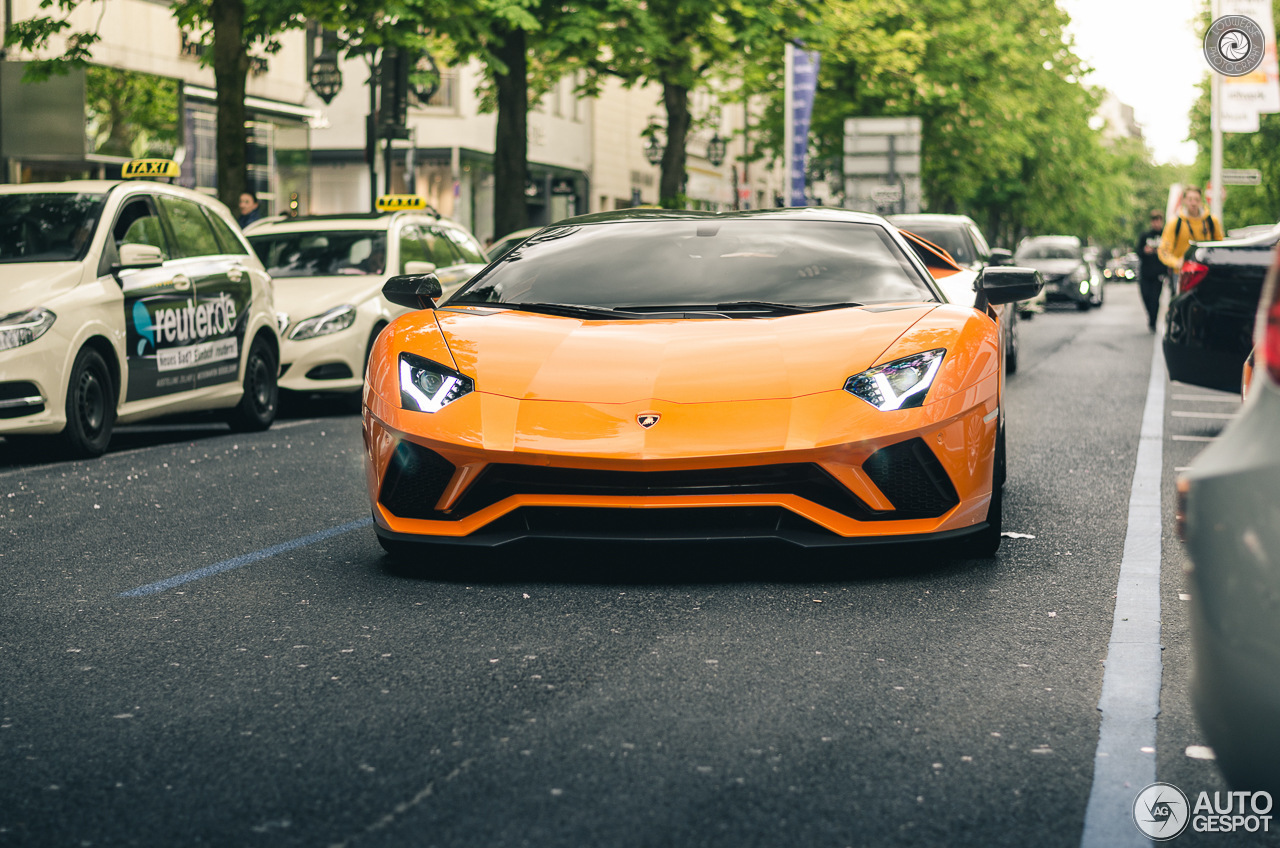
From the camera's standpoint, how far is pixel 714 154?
4825 cm

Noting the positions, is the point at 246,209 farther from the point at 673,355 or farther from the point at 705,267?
the point at 673,355

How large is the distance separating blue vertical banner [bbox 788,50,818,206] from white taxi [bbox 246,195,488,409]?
16.7m

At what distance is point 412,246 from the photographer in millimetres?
14883

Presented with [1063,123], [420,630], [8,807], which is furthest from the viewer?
[1063,123]

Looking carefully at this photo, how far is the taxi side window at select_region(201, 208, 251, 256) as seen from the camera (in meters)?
11.6

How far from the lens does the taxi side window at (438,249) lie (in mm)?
15328

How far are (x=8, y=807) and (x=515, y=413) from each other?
7.78 feet

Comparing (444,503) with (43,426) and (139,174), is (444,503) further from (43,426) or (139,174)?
(139,174)

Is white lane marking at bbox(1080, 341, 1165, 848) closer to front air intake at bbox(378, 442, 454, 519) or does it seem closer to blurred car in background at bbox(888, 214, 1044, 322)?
front air intake at bbox(378, 442, 454, 519)

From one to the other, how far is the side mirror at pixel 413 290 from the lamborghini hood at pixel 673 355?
755 millimetres

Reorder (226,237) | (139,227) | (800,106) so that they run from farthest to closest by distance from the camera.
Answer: (800,106), (226,237), (139,227)

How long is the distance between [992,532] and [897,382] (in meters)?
0.83

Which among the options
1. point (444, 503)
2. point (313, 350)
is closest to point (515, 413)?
point (444, 503)
